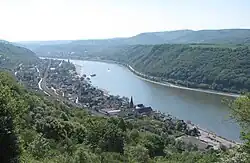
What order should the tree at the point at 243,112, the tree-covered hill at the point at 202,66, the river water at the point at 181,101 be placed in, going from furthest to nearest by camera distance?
the tree-covered hill at the point at 202,66 → the river water at the point at 181,101 → the tree at the point at 243,112

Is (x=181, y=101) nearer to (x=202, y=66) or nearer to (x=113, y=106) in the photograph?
(x=113, y=106)

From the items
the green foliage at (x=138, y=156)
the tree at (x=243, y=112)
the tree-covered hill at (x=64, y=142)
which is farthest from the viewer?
the green foliage at (x=138, y=156)

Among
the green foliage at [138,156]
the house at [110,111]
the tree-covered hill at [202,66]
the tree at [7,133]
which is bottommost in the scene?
the house at [110,111]

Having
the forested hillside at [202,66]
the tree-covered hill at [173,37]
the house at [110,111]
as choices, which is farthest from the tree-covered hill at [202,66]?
the tree-covered hill at [173,37]

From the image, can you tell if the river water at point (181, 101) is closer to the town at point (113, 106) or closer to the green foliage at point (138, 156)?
the town at point (113, 106)

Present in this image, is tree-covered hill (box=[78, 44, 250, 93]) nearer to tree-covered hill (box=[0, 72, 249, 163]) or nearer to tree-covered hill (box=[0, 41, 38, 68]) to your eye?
tree-covered hill (box=[0, 41, 38, 68])

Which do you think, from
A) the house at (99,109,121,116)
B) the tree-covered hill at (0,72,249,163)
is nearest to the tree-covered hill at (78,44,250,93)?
the house at (99,109,121,116)

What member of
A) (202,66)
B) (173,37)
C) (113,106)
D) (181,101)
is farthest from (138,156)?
(173,37)

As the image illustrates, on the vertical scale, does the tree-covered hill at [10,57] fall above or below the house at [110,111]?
above
